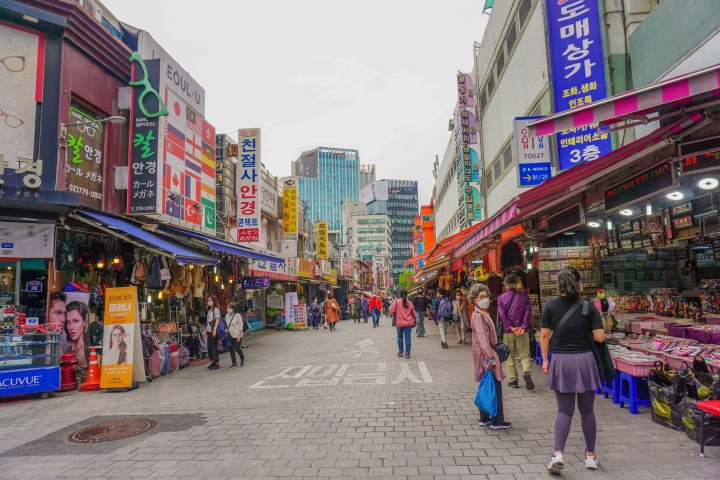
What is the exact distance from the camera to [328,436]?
534 centimetres

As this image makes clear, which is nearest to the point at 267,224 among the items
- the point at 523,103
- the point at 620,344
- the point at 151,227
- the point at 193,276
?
the point at 193,276

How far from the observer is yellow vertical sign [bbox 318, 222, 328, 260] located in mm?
35219

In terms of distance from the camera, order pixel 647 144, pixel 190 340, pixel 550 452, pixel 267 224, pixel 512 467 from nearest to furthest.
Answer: pixel 512 467 < pixel 550 452 < pixel 647 144 < pixel 190 340 < pixel 267 224

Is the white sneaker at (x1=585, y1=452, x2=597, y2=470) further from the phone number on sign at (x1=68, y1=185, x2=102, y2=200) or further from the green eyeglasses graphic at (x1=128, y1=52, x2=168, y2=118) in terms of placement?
the green eyeglasses graphic at (x1=128, y1=52, x2=168, y2=118)

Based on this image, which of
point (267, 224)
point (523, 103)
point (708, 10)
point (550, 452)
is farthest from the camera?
point (267, 224)

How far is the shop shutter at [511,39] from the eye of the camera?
49.4ft

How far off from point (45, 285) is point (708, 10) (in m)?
12.6

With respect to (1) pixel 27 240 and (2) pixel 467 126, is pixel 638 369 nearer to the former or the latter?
(1) pixel 27 240

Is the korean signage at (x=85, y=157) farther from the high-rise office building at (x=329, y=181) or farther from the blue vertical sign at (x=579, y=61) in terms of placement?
Answer: the high-rise office building at (x=329, y=181)

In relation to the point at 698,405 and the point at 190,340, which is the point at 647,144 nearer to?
the point at 698,405

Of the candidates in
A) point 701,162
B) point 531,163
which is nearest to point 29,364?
point 701,162

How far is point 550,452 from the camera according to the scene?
15.2 ft

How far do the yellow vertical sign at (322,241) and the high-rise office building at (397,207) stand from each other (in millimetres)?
112414

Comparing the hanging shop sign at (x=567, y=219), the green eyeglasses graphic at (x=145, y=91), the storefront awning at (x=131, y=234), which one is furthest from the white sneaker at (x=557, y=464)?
the green eyeglasses graphic at (x=145, y=91)
